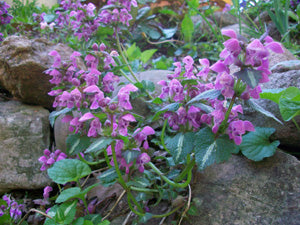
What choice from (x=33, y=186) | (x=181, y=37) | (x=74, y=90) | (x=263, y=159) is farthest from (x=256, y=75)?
(x=181, y=37)

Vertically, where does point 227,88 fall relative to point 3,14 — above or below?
→ below

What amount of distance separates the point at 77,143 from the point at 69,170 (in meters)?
0.15

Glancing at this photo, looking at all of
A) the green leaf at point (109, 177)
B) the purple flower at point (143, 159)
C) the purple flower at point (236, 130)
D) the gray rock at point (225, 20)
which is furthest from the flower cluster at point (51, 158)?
the gray rock at point (225, 20)

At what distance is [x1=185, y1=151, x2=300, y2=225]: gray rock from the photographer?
1071 millimetres

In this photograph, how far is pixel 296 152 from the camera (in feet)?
4.44

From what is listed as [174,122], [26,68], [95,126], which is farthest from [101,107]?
[26,68]

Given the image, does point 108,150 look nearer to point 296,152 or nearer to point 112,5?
point 296,152

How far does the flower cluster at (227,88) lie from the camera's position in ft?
2.53

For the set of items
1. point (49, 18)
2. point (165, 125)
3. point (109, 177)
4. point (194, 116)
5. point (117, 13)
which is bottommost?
point (109, 177)

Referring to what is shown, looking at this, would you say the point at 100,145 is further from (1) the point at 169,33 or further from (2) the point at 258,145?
(1) the point at 169,33

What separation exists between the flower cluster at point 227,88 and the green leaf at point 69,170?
21.3 inches

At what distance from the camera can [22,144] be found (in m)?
1.83

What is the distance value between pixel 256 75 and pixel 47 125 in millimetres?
1787

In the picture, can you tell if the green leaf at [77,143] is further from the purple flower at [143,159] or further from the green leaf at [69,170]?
the purple flower at [143,159]
